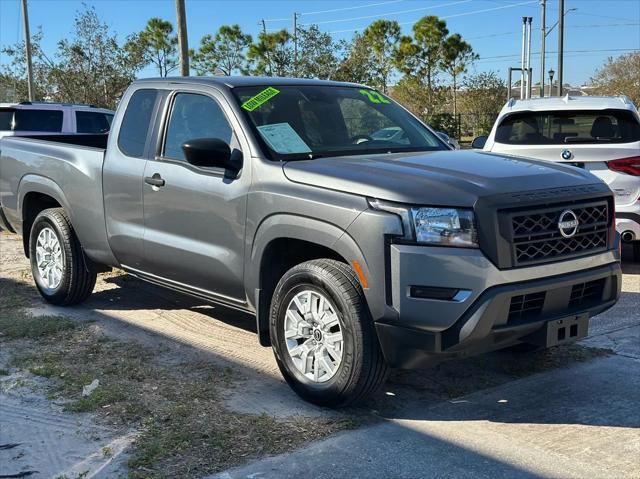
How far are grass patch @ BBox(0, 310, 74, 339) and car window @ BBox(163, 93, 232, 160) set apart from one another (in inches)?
68.7

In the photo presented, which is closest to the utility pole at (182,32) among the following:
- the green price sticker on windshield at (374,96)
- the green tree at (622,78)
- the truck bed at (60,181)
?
the truck bed at (60,181)

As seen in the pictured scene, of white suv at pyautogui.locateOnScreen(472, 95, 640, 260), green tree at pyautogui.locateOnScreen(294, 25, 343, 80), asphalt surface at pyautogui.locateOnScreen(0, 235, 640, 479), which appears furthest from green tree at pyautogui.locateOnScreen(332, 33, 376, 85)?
asphalt surface at pyautogui.locateOnScreen(0, 235, 640, 479)

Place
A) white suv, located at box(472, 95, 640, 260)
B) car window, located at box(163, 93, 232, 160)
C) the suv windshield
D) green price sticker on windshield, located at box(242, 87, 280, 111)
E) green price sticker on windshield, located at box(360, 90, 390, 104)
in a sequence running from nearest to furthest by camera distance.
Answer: green price sticker on windshield, located at box(242, 87, 280, 111) < car window, located at box(163, 93, 232, 160) < green price sticker on windshield, located at box(360, 90, 390, 104) < white suv, located at box(472, 95, 640, 260) < the suv windshield

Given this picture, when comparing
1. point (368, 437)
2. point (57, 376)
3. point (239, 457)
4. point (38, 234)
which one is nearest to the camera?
point (239, 457)

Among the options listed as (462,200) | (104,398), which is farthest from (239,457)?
(462,200)

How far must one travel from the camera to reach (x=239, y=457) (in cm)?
363

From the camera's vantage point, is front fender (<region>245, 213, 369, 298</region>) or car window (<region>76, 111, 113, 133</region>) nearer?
front fender (<region>245, 213, 369, 298</region>)

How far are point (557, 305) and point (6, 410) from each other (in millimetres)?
3192

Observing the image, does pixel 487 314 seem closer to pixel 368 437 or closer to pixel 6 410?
pixel 368 437

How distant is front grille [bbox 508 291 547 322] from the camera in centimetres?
380

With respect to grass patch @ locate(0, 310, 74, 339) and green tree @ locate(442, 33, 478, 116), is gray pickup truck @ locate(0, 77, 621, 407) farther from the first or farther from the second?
green tree @ locate(442, 33, 478, 116)

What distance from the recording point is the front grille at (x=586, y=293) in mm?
4086

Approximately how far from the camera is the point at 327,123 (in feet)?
16.6

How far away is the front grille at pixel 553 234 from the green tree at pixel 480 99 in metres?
Answer: 35.7
